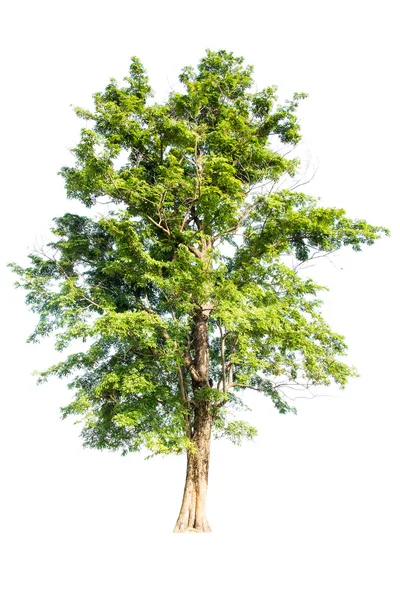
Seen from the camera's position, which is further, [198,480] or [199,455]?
[199,455]

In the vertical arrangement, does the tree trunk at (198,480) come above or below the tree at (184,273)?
below

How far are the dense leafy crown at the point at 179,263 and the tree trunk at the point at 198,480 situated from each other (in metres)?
0.35

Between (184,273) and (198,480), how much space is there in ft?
15.3

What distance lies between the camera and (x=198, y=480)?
9867 mm

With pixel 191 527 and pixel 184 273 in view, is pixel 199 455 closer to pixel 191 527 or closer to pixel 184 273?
pixel 191 527

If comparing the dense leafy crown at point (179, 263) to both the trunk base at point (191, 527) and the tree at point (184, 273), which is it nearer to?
the tree at point (184, 273)

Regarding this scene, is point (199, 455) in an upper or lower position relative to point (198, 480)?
upper

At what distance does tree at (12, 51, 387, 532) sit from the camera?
9.30m

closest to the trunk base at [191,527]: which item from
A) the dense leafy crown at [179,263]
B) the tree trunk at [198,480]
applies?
the tree trunk at [198,480]

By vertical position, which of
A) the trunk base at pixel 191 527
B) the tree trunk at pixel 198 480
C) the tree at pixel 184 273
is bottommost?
the trunk base at pixel 191 527

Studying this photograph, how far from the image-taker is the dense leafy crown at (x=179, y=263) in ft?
30.5

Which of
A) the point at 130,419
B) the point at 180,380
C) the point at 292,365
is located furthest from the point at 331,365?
the point at 130,419

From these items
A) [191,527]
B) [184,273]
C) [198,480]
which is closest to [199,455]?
[198,480]

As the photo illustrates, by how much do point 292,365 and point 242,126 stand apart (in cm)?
595
